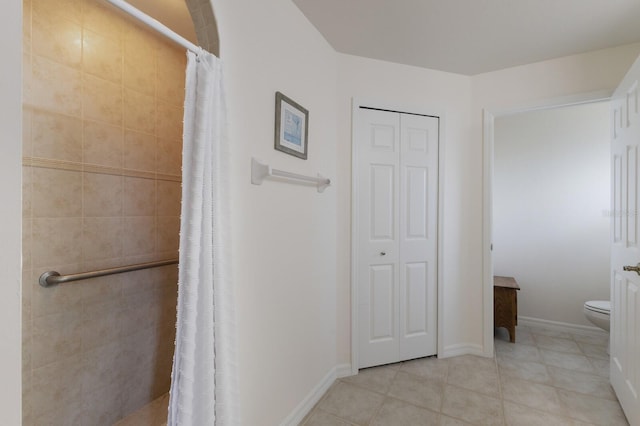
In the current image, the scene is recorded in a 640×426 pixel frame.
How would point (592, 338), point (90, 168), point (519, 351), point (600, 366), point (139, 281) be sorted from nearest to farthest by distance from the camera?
point (90, 168), point (139, 281), point (600, 366), point (519, 351), point (592, 338)

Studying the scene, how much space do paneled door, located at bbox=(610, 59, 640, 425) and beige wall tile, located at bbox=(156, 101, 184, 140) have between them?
2.60 meters

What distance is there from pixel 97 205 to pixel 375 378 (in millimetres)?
2058

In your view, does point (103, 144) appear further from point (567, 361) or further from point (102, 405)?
point (567, 361)

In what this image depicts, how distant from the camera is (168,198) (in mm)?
1957

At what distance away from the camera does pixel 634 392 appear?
1.60 metres

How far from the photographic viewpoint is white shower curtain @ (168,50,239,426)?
1.00 metres

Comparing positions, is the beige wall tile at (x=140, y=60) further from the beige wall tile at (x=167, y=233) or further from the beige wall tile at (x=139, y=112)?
the beige wall tile at (x=167, y=233)

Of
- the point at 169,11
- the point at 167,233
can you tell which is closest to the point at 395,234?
the point at 167,233

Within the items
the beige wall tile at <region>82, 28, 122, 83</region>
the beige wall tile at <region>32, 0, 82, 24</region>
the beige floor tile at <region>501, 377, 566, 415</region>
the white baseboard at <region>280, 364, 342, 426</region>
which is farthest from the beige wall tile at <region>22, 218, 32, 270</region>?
the beige floor tile at <region>501, 377, 566, 415</region>


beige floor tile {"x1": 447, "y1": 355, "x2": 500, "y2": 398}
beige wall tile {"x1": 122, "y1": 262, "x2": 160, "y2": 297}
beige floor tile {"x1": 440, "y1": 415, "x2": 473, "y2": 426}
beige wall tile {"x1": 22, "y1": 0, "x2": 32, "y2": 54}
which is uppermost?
beige wall tile {"x1": 22, "y1": 0, "x2": 32, "y2": 54}

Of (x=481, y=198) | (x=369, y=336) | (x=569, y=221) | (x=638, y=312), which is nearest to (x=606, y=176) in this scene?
(x=569, y=221)

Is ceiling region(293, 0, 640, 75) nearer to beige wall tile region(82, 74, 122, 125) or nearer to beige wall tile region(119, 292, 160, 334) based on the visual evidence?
beige wall tile region(82, 74, 122, 125)

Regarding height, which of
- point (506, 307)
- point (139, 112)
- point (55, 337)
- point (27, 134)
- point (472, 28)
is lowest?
point (506, 307)

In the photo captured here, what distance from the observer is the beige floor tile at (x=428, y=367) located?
2251 mm
